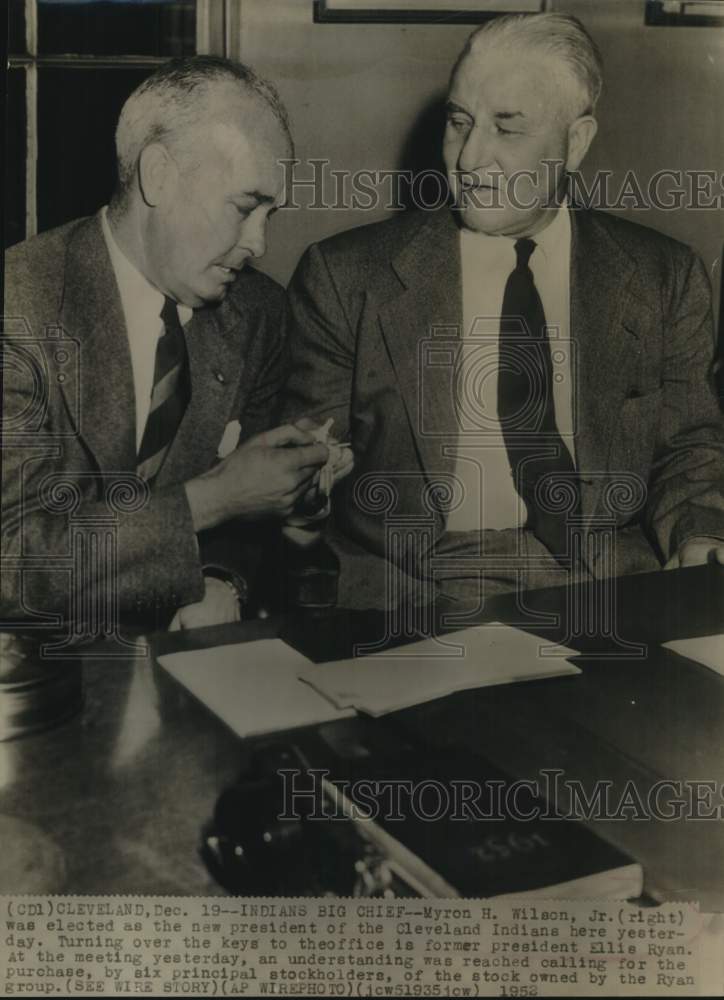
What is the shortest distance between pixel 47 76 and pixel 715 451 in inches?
55.4

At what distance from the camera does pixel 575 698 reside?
1.31 meters

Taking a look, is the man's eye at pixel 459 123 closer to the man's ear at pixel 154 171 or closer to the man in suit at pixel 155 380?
the man in suit at pixel 155 380

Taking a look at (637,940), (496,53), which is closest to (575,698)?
(637,940)

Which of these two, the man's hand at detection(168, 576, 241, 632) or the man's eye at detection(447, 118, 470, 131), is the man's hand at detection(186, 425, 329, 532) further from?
the man's eye at detection(447, 118, 470, 131)

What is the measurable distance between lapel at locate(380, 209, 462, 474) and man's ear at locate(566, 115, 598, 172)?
0.84 ft

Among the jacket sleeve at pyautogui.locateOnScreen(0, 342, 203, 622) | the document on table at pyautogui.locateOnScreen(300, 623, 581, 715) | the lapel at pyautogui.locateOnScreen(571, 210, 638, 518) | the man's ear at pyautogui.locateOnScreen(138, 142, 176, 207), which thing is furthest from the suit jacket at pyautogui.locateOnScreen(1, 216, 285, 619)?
the lapel at pyautogui.locateOnScreen(571, 210, 638, 518)

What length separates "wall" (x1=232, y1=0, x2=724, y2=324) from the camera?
1689 millimetres

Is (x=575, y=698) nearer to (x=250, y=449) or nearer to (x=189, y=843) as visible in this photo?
(x=189, y=843)

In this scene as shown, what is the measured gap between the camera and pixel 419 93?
1.84 meters

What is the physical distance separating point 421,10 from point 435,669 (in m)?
1.16

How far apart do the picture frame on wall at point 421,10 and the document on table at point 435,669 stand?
107 cm

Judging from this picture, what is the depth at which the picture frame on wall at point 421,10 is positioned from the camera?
170 centimetres

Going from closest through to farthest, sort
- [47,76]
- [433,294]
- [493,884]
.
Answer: [493,884] < [47,76] < [433,294]

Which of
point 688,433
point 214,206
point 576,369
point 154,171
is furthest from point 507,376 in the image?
point 154,171
